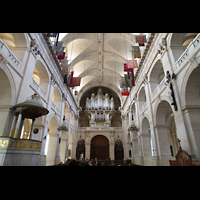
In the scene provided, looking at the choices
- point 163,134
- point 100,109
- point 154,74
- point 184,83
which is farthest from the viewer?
point 100,109

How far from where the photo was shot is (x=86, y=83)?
26047 mm

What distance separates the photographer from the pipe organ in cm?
2702

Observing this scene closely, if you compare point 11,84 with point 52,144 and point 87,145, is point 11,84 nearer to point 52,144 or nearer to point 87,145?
point 52,144

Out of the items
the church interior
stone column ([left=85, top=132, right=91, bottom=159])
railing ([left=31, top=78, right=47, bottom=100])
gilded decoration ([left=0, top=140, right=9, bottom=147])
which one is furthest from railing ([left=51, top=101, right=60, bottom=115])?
stone column ([left=85, top=132, right=91, bottom=159])

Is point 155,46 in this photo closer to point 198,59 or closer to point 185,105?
point 198,59

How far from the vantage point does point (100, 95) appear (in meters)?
28.8

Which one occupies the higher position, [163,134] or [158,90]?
[158,90]

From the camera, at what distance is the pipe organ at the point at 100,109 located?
1064 inches

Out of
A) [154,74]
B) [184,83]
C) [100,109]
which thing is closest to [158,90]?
[154,74]

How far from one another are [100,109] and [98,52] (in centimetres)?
1134

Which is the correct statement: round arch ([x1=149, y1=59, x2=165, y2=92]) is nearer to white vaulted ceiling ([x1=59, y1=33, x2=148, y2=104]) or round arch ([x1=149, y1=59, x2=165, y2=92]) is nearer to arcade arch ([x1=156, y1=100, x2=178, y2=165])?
arcade arch ([x1=156, y1=100, x2=178, y2=165])

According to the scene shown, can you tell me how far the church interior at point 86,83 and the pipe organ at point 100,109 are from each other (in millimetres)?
1865
